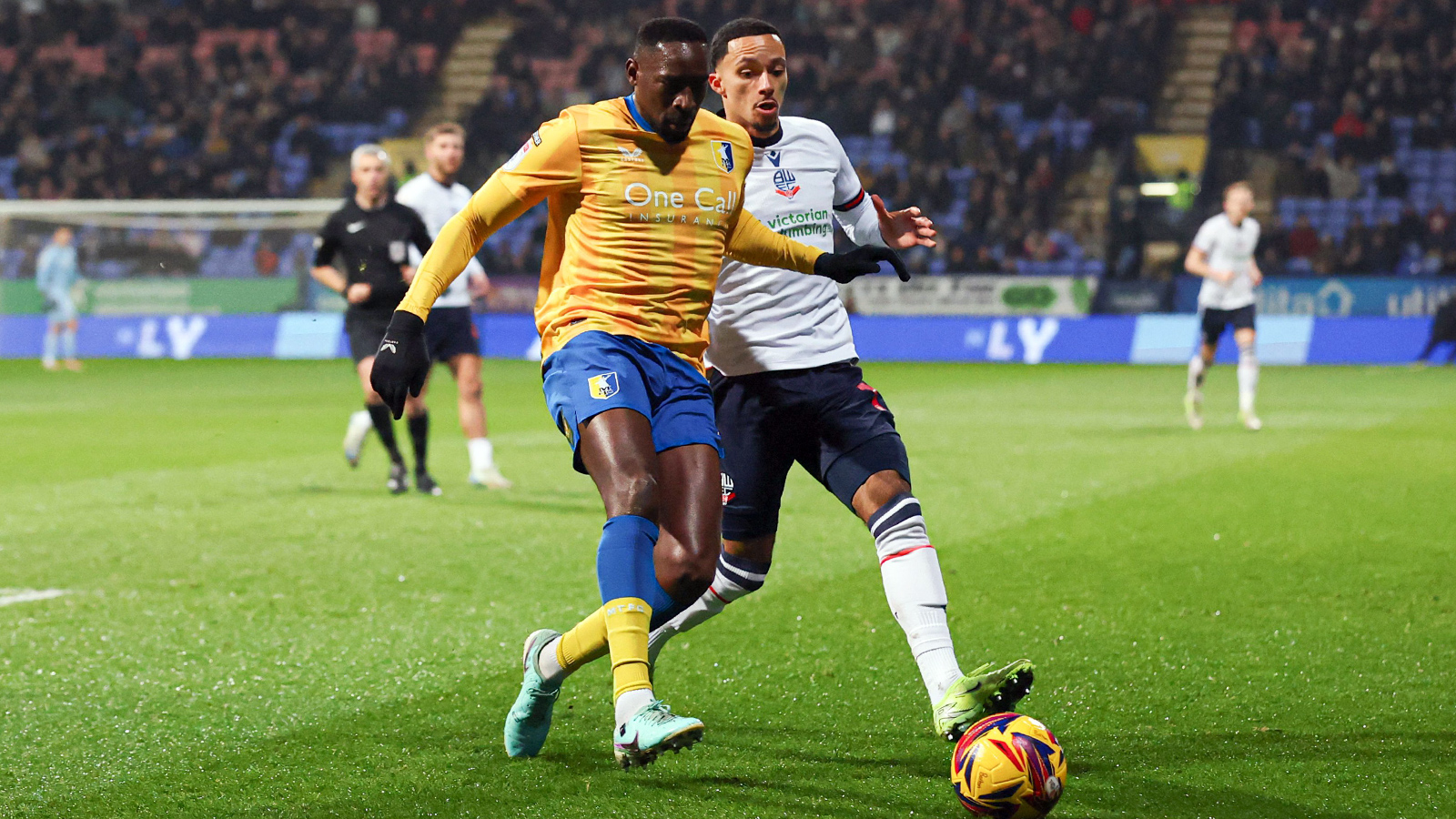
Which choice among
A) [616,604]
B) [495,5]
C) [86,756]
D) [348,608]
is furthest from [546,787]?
[495,5]

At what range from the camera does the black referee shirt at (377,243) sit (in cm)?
947

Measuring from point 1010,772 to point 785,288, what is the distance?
170 cm

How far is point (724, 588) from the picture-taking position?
461 centimetres

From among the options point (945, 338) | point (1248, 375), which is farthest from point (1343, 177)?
point (1248, 375)

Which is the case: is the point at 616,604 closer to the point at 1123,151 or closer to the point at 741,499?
the point at 741,499

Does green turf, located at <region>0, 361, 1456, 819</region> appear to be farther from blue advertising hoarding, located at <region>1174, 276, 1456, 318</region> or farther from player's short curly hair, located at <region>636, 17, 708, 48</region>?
blue advertising hoarding, located at <region>1174, 276, 1456, 318</region>

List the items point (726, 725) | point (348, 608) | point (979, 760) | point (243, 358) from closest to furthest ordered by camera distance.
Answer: point (979, 760) < point (726, 725) < point (348, 608) < point (243, 358)

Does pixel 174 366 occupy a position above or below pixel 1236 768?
below

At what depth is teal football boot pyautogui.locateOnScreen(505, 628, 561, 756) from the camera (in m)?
4.02

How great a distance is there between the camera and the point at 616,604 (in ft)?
11.9

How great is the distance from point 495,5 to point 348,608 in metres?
29.9

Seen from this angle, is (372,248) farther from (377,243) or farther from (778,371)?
(778,371)

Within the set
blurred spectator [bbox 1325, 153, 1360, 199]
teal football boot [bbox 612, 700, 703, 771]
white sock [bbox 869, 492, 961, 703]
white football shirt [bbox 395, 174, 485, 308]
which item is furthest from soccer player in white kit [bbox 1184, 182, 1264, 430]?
blurred spectator [bbox 1325, 153, 1360, 199]

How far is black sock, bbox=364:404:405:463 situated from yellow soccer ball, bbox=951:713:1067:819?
6.61m
